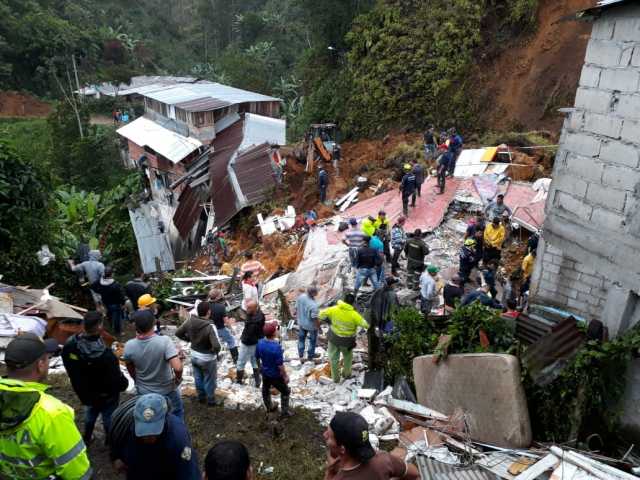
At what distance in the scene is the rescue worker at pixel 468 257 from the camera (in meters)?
9.16

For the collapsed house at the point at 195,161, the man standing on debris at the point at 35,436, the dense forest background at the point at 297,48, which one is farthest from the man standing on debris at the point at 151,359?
the dense forest background at the point at 297,48

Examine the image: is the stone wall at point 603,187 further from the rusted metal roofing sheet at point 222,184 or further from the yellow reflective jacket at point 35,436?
the rusted metal roofing sheet at point 222,184

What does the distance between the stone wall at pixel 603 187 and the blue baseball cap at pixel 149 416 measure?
5.31 m

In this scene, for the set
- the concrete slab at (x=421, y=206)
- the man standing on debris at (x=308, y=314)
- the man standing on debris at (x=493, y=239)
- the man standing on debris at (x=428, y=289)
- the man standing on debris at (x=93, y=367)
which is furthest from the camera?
the concrete slab at (x=421, y=206)

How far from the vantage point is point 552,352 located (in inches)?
212

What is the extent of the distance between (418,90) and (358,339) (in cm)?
1555

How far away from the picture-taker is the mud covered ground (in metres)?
4.93

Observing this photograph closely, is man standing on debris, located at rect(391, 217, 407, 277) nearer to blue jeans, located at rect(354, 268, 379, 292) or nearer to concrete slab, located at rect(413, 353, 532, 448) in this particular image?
blue jeans, located at rect(354, 268, 379, 292)

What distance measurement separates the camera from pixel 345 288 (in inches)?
401

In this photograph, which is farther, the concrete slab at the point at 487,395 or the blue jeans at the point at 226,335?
the blue jeans at the point at 226,335

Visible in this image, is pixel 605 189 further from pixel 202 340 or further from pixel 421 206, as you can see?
pixel 421 206

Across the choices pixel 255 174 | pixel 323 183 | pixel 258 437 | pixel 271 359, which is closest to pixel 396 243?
pixel 271 359

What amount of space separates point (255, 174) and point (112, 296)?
34.2 feet

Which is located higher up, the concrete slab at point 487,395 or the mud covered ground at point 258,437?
the concrete slab at point 487,395
